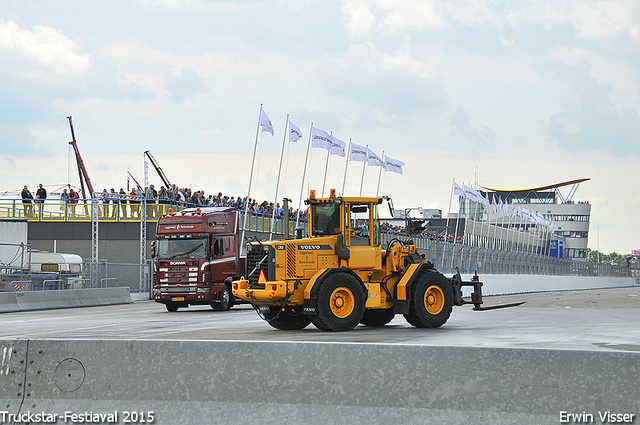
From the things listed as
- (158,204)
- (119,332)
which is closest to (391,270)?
(119,332)

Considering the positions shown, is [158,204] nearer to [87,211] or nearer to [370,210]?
[87,211]

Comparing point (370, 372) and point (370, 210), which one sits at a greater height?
point (370, 210)

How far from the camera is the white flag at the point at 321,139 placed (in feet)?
142

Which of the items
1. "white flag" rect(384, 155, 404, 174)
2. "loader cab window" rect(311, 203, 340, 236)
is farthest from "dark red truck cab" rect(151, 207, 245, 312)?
"white flag" rect(384, 155, 404, 174)

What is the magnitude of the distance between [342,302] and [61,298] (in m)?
17.5

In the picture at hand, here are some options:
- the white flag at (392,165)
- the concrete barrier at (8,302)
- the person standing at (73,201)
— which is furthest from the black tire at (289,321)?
the white flag at (392,165)

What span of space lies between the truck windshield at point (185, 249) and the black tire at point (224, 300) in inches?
58.4

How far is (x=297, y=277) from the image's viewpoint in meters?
15.5

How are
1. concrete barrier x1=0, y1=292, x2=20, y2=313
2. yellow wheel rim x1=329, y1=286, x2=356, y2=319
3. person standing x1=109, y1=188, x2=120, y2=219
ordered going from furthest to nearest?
person standing x1=109, y1=188, x2=120, y2=219 < concrete barrier x1=0, y1=292, x2=20, y2=313 < yellow wheel rim x1=329, y1=286, x2=356, y2=319

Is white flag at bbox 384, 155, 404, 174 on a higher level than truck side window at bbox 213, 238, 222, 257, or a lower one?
higher

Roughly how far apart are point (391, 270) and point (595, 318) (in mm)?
7345

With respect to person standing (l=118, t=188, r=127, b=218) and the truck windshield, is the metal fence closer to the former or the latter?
person standing (l=118, t=188, r=127, b=218)

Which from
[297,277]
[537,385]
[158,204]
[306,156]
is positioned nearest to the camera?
[537,385]

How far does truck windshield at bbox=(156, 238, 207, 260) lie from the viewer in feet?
87.1
